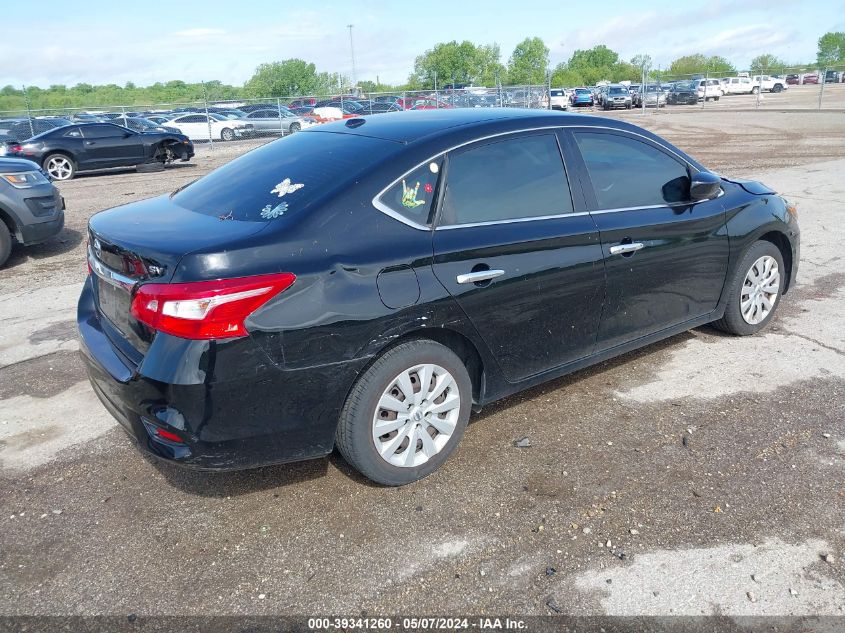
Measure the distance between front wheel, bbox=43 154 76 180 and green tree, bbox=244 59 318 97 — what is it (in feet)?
228

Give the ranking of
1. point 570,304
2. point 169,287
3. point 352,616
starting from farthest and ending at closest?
point 570,304 → point 169,287 → point 352,616

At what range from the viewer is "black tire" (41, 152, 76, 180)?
17406 mm

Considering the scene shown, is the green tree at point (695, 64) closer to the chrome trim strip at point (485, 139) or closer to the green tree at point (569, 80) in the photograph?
the green tree at point (569, 80)

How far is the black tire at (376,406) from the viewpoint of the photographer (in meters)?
3.19

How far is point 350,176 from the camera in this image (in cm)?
333

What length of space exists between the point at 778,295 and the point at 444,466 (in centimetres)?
312

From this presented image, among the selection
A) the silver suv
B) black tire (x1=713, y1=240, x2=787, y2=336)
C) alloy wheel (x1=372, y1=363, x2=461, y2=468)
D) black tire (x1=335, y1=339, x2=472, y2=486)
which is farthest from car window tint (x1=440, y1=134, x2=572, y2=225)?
the silver suv

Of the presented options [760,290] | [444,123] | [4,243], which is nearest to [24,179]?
[4,243]

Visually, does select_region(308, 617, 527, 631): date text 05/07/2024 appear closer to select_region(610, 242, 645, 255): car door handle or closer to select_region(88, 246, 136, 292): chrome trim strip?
select_region(88, 246, 136, 292): chrome trim strip

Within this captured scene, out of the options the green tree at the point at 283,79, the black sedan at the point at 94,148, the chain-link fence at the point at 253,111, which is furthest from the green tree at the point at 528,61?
the black sedan at the point at 94,148

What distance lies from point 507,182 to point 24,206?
652 cm

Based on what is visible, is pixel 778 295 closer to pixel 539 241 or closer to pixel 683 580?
pixel 539 241

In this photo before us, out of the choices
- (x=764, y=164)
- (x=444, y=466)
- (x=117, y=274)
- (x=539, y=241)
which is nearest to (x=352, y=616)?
(x=444, y=466)

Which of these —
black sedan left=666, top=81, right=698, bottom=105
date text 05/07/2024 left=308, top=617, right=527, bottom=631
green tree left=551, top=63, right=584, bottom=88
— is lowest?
date text 05/07/2024 left=308, top=617, right=527, bottom=631
